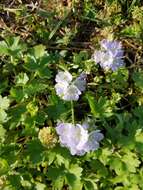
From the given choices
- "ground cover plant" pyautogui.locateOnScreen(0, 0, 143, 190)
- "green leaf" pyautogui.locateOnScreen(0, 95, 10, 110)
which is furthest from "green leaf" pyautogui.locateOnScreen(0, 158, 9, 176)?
"green leaf" pyautogui.locateOnScreen(0, 95, 10, 110)

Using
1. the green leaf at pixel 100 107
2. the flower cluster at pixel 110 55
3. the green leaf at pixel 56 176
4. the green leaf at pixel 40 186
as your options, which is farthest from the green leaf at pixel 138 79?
the green leaf at pixel 40 186

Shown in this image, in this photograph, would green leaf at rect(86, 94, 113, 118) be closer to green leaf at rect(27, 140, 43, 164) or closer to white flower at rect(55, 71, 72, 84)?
white flower at rect(55, 71, 72, 84)

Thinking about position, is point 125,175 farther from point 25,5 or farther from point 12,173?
point 25,5

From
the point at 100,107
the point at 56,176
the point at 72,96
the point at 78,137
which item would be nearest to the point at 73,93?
the point at 72,96

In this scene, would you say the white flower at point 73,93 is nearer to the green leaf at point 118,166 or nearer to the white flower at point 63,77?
the white flower at point 63,77

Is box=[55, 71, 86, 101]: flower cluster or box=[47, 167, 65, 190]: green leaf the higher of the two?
box=[55, 71, 86, 101]: flower cluster

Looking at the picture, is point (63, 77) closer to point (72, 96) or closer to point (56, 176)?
point (72, 96)
